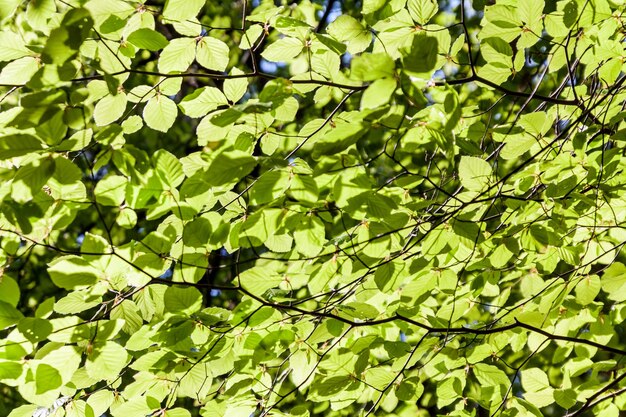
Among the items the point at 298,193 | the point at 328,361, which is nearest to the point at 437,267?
the point at 328,361

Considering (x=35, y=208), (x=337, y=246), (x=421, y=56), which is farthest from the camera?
(x=337, y=246)

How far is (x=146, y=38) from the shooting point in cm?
154

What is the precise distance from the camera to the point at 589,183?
6.62ft

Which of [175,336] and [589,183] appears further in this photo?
[589,183]

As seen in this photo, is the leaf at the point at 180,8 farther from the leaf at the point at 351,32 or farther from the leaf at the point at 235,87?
the leaf at the point at 351,32

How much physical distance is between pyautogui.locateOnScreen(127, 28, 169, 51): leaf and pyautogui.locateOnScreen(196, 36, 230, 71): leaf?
0.16m

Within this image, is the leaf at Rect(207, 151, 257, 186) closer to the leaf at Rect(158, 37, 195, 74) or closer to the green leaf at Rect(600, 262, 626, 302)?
the leaf at Rect(158, 37, 195, 74)

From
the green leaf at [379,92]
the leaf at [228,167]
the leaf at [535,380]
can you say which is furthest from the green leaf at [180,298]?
the leaf at [535,380]

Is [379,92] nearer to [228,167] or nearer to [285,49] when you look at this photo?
[228,167]

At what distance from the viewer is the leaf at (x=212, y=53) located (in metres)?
1.69

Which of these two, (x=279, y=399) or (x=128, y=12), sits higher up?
(x=128, y=12)

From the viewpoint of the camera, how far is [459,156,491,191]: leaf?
1.71m

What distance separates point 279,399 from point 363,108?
4.10ft

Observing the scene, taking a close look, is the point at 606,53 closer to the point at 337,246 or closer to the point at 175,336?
the point at 337,246
